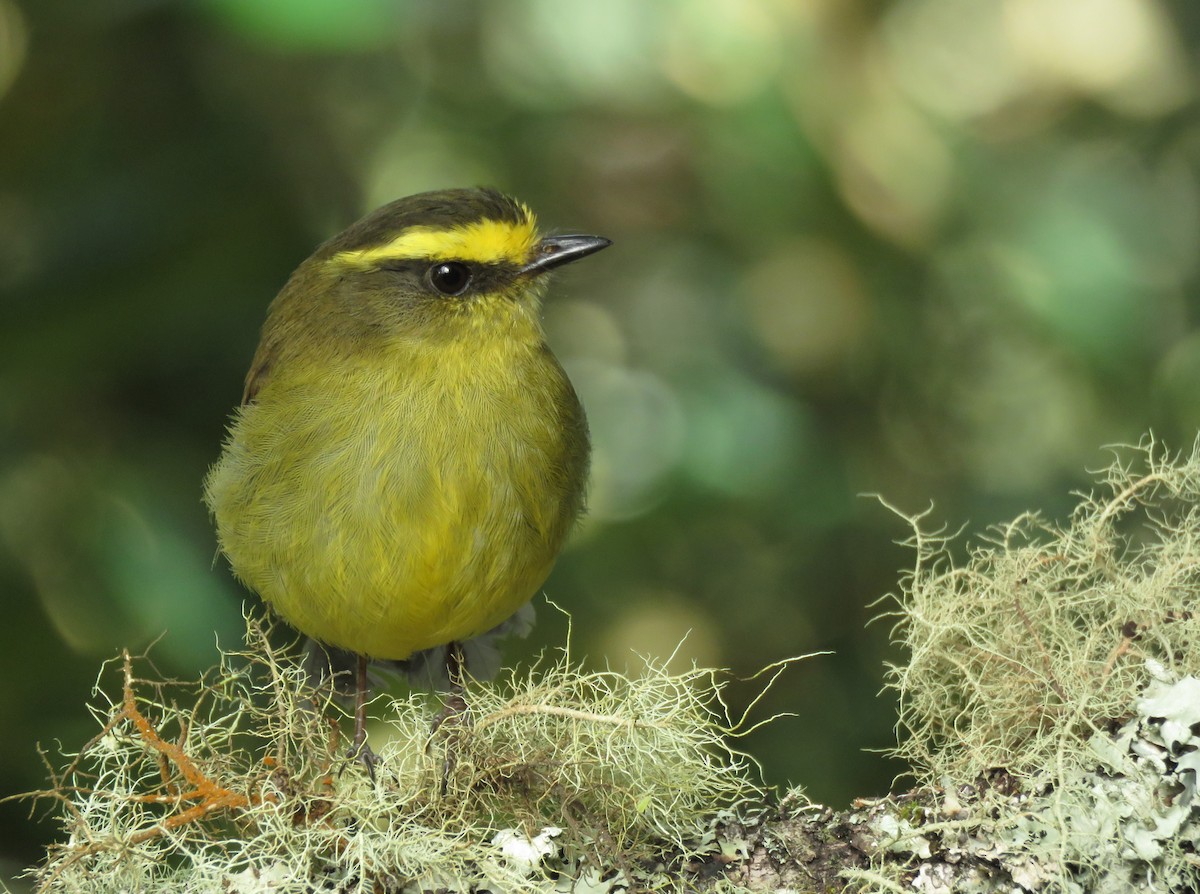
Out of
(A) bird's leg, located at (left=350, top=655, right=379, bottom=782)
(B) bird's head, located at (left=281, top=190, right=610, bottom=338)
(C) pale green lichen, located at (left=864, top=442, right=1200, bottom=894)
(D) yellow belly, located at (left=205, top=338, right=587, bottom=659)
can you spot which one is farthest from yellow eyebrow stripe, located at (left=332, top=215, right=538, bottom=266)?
(C) pale green lichen, located at (left=864, top=442, right=1200, bottom=894)

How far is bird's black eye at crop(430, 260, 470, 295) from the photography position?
2996 mm

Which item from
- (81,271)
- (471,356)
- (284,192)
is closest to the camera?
(471,356)

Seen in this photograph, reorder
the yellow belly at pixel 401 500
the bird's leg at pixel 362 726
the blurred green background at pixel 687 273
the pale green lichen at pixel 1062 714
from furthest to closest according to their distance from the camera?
the blurred green background at pixel 687 273
the yellow belly at pixel 401 500
the bird's leg at pixel 362 726
the pale green lichen at pixel 1062 714

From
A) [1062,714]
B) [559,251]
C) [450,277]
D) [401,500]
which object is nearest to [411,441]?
[401,500]

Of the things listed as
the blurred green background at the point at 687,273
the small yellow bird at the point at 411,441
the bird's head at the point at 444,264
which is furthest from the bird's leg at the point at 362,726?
the bird's head at the point at 444,264

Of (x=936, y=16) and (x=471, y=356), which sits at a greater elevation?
(x=936, y=16)

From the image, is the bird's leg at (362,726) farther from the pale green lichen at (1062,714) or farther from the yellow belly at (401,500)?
the pale green lichen at (1062,714)

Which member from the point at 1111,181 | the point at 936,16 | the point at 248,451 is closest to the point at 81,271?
the point at 248,451

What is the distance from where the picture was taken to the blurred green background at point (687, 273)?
3.48 metres

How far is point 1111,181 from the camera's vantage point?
143 inches

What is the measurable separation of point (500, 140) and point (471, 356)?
1198 millimetres

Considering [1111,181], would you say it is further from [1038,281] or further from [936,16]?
[936,16]

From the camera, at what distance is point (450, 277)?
3.01 meters

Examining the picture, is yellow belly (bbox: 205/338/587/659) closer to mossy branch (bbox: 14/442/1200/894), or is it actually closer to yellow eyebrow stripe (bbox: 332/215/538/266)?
yellow eyebrow stripe (bbox: 332/215/538/266)
